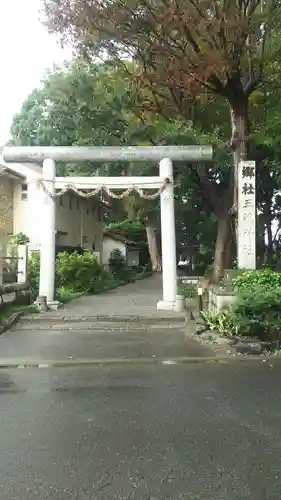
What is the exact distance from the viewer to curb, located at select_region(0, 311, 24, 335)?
507 inches

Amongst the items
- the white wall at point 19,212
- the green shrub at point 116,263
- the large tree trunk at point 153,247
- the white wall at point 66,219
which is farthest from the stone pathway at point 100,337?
the large tree trunk at point 153,247

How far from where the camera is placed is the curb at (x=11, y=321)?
12877mm

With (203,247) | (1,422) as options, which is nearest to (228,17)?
(1,422)

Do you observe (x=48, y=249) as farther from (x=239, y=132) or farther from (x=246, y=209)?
(x=239, y=132)

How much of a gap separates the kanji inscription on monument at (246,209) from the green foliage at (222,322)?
1.94m

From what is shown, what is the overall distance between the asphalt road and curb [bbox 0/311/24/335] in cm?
452

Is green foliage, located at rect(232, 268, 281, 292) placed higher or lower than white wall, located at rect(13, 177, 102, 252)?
lower

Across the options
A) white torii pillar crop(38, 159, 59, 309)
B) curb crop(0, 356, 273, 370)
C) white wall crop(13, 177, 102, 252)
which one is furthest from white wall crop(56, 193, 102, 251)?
curb crop(0, 356, 273, 370)

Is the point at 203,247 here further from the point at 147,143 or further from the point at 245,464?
the point at 245,464

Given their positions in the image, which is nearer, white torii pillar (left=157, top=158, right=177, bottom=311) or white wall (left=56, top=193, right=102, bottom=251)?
white torii pillar (left=157, top=158, right=177, bottom=311)

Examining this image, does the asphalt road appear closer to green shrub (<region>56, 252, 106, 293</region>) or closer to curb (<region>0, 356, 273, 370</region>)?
curb (<region>0, 356, 273, 370</region>)

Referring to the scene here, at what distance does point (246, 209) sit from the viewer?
45.7 ft

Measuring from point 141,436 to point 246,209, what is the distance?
9513 mm

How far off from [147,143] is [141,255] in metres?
27.6
